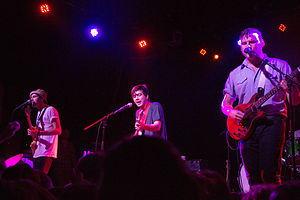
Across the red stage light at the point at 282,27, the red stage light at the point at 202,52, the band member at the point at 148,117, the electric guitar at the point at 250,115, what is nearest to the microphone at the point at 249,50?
the electric guitar at the point at 250,115

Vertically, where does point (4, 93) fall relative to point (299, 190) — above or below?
above

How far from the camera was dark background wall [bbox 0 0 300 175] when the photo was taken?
7918 mm

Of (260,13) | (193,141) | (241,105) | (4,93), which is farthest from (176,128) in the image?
(241,105)

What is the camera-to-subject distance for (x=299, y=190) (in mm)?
1410

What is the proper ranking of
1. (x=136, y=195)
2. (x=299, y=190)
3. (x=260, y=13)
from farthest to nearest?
(x=260, y=13) < (x=299, y=190) < (x=136, y=195)

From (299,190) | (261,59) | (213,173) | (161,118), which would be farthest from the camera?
(161,118)

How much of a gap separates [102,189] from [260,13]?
303 inches

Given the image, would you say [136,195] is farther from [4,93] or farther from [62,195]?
[4,93]

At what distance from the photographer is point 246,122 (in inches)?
150

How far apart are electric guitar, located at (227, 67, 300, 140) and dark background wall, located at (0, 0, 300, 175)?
15.5 feet

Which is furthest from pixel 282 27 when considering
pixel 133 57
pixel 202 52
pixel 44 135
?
pixel 44 135

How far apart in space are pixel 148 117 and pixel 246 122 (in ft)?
5.96

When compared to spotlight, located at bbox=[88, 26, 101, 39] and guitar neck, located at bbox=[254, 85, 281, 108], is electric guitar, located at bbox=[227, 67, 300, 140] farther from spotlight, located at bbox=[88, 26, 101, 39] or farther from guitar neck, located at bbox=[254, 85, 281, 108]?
spotlight, located at bbox=[88, 26, 101, 39]

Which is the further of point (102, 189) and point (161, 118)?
point (161, 118)
